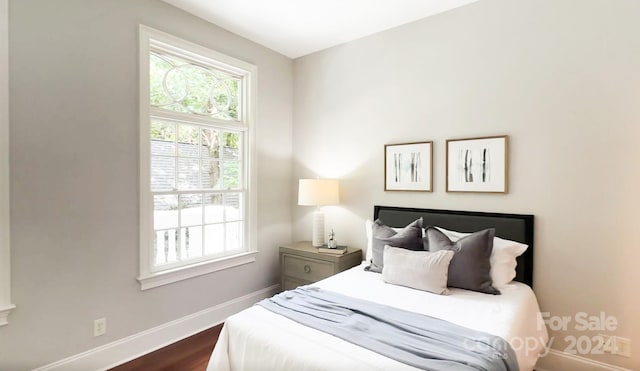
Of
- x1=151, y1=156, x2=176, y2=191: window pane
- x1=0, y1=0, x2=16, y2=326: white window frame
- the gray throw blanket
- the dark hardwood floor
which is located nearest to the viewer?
the gray throw blanket

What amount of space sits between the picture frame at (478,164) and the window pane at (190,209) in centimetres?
223

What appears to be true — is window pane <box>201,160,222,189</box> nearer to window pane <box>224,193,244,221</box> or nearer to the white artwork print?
window pane <box>224,193,244,221</box>

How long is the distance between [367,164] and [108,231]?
228 centimetres

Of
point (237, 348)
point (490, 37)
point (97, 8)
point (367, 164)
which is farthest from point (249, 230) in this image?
point (490, 37)

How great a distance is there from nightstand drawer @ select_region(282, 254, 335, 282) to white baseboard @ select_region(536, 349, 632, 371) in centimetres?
173

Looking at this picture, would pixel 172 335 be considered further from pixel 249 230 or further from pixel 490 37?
pixel 490 37

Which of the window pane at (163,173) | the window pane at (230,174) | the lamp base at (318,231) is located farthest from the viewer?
the lamp base at (318,231)

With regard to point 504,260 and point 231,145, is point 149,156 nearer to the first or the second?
point 231,145

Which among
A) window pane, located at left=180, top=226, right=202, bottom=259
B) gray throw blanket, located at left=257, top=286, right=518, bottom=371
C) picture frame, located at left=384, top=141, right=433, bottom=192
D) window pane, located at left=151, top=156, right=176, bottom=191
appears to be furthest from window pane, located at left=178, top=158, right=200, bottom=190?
picture frame, located at left=384, top=141, right=433, bottom=192

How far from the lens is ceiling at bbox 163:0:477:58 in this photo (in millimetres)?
2586

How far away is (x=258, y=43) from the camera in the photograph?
333cm

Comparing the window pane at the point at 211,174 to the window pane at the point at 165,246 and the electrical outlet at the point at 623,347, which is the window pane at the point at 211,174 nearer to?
the window pane at the point at 165,246

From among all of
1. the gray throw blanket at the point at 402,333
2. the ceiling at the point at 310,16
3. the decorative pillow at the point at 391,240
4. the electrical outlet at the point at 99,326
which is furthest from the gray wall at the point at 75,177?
the decorative pillow at the point at 391,240

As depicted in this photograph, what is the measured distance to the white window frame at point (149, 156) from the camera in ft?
8.05
